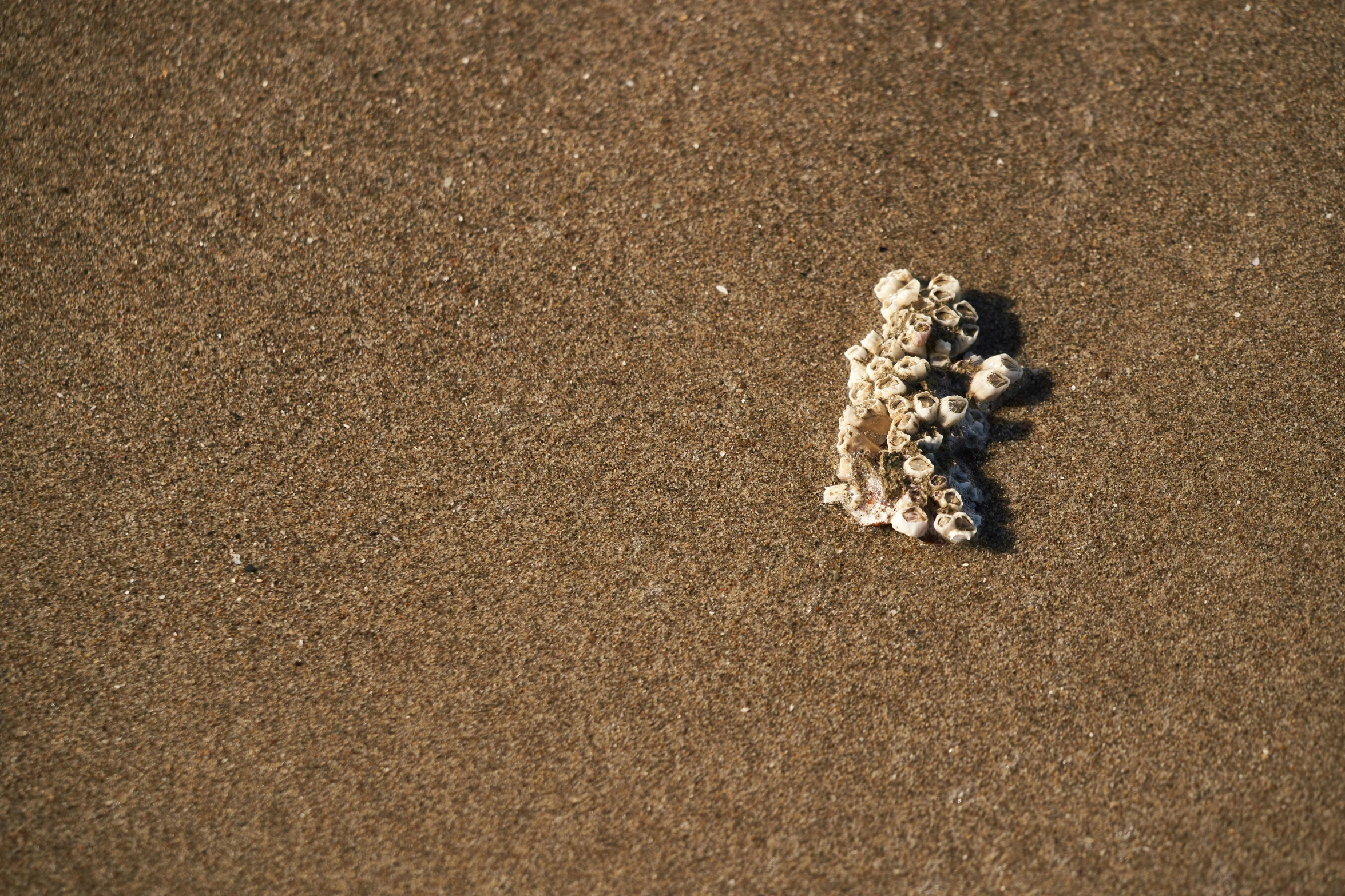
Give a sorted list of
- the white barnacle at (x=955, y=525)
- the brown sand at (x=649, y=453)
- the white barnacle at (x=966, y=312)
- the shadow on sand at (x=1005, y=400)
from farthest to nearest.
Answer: the white barnacle at (x=966, y=312) → the shadow on sand at (x=1005, y=400) → the white barnacle at (x=955, y=525) → the brown sand at (x=649, y=453)

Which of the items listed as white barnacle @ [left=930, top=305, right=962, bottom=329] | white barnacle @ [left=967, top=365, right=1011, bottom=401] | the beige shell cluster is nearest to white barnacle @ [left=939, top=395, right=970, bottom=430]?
the beige shell cluster

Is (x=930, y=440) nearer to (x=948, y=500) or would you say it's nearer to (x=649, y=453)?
(x=948, y=500)

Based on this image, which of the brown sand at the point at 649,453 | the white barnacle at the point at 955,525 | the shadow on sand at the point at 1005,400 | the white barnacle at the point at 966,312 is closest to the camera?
the brown sand at the point at 649,453

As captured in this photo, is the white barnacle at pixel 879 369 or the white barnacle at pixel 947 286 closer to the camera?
the white barnacle at pixel 879 369

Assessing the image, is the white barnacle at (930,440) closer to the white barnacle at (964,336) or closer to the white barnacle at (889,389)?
the white barnacle at (889,389)

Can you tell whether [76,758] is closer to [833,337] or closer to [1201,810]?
[833,337]

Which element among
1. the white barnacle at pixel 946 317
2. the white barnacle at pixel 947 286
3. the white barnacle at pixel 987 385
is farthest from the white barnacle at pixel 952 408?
the white barnacle at pixel 947 286

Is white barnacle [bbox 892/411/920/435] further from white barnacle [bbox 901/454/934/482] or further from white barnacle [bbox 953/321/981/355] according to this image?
white barnacle [bbox 953/321/981/355]
